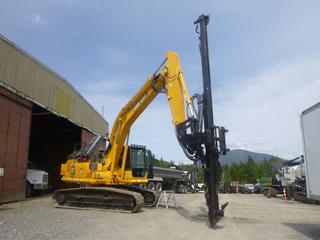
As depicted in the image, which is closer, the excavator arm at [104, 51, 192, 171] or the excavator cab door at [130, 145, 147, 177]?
the excavator arm at [104, 51, 192, 171]

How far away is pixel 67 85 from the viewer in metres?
21.8

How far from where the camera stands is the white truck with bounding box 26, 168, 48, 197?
20969 mm

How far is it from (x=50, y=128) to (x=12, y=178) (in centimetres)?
1094

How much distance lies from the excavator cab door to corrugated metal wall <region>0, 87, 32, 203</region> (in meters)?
5.79

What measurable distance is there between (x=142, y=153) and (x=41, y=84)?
706 centimetres

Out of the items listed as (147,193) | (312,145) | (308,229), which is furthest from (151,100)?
(308,229)

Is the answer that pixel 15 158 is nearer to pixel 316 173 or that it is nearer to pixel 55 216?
pixel 55 216

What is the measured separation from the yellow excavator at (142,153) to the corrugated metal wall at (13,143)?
223 centimetres

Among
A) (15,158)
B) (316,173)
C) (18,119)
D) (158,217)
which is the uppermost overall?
(18,119)

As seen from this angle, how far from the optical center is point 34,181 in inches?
841

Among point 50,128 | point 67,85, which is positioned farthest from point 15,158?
point 50,128

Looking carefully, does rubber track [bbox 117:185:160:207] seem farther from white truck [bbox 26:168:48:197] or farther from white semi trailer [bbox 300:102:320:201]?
white truck [bbox 26:168:48:197]

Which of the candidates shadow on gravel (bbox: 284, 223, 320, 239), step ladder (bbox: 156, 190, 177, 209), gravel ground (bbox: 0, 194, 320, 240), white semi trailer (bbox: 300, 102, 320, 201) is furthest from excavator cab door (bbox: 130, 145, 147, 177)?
white semi trailer (bbox: 300, 102, 320, 201)

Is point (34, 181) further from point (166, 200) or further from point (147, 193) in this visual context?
point (166, 200)
